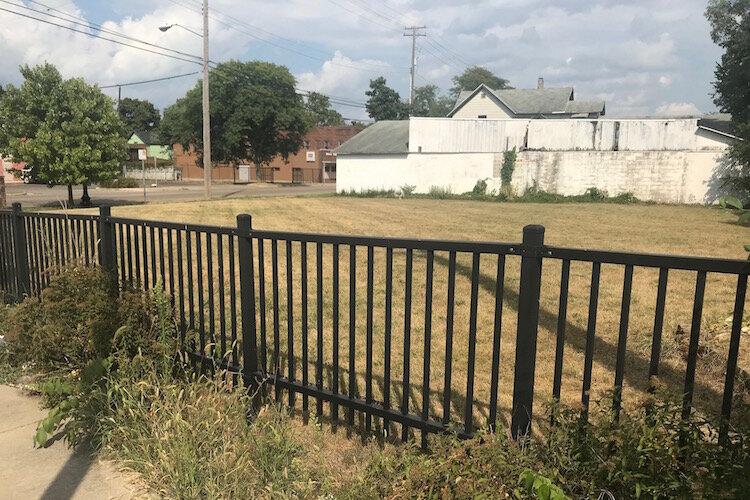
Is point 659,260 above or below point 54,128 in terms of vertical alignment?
below

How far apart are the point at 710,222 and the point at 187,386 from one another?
64.0ft

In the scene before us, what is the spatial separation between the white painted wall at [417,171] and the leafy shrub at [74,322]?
94.5 feet

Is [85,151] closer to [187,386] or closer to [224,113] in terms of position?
[187,386]

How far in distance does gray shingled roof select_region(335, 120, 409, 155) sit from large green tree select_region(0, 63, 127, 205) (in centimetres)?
1524

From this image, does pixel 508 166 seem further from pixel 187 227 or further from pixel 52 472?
pixel 52 472

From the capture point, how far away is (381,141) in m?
35.4

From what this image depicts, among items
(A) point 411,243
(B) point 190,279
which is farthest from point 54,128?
(A) point 411,243

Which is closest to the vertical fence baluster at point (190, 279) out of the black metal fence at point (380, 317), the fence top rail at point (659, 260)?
the black metal fence at point (380, 317)

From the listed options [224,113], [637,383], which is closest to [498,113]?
[224,113]

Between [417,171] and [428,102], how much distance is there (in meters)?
94.7

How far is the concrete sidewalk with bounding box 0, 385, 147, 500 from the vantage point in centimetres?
280

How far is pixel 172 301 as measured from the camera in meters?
4.12

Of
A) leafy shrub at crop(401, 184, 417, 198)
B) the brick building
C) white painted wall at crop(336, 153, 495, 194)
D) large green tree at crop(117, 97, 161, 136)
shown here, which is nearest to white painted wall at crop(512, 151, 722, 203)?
white painted wall at crop(336, 153, 495, 194)

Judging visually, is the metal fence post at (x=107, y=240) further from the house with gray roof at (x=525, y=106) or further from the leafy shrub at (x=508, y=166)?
the house with gray roof at (x=525, y=106)
